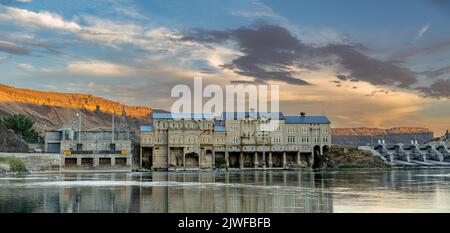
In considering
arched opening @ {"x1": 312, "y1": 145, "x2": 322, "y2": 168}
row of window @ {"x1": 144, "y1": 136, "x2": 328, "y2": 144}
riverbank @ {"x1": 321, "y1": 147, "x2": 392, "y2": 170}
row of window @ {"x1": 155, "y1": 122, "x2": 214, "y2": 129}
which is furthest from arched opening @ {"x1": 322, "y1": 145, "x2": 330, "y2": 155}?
row of window @ {"x1": 155, "y1": 122, "x2": 214, "y2": 129}

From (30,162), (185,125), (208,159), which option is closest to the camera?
(30,162)

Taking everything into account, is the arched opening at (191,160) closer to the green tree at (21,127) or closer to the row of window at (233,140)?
the row of window at (233,140)

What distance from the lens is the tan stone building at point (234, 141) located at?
97.9m

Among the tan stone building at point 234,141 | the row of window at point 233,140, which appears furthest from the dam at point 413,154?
the tan stone building at point 234,141

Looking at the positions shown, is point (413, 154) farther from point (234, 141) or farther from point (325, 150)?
point (234, 141)

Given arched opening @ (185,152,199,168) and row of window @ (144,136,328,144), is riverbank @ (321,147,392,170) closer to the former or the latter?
row of window @ (144,136,328,144)

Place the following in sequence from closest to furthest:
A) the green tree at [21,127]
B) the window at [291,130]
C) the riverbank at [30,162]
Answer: the riverbank at [30,162]
the window at [291,130]
the green tree at [21,127]

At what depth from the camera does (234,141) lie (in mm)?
101125

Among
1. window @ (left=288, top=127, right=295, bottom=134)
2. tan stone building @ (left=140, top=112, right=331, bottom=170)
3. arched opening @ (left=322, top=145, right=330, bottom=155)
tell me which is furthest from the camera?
window @ (left=288, top=127, right=295, bottom=134)

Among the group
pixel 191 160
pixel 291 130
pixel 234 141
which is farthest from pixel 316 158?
pixel 191 160

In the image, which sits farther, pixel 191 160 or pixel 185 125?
pixel 191 160

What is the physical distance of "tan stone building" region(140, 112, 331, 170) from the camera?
97938 millimetres

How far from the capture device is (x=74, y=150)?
91.8 m
